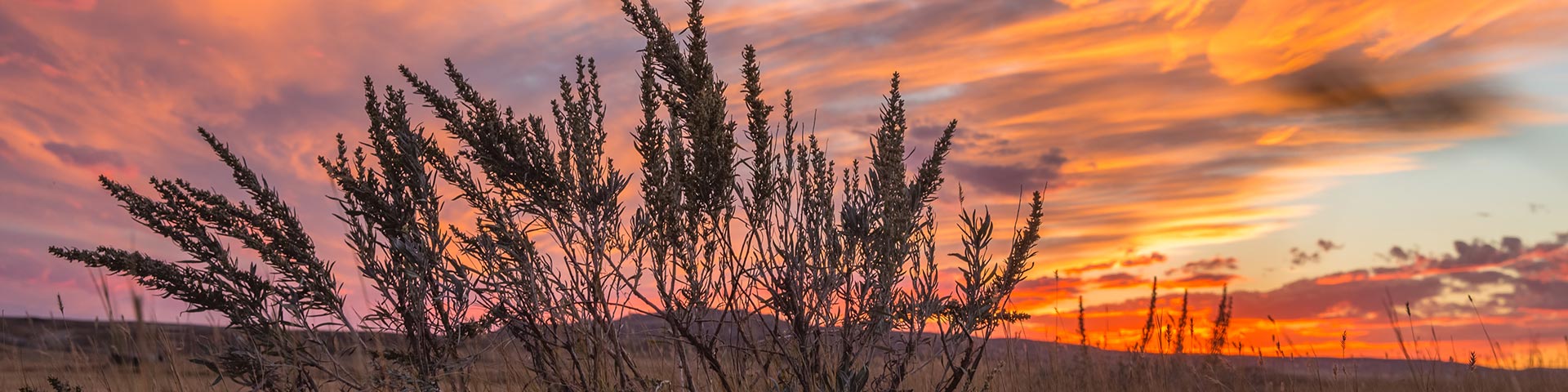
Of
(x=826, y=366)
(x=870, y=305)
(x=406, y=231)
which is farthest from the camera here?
(x=406, y=231)

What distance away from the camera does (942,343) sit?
375cm

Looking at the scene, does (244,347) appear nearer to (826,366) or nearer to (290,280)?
(290,280)

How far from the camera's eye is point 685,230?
11.9ft

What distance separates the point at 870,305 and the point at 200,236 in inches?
126

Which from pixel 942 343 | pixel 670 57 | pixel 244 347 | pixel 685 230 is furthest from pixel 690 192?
pixel 244 347

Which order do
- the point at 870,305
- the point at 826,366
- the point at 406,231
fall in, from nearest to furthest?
the point at 826,366 → the point at 870,305 → the point at 406,231

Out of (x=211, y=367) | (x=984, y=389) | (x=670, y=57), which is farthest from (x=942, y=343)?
(x=211, y=367)

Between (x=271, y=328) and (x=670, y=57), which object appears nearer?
(x=670, y=57)

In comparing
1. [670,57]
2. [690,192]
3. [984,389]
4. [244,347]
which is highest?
[670,57]

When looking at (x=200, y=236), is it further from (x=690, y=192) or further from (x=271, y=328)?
(x=690, y=192)

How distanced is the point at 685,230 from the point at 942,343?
1175 mm

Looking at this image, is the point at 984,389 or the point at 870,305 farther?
the point at 984,389

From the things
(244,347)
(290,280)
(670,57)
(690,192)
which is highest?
(670,57)

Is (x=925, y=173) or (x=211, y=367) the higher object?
(x=925, y=173)
